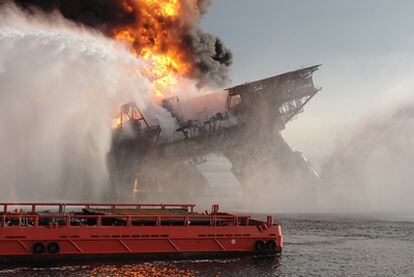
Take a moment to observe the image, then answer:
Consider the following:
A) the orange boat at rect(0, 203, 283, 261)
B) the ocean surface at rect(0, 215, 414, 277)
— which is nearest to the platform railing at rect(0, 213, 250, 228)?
the orange boat at rect(0, 203, 283, 261)

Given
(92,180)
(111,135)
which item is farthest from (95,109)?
(92,180)

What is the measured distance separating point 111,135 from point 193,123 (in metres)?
10.4

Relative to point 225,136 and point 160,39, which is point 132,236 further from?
point 160,39

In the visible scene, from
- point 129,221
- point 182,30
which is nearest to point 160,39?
point 182,30

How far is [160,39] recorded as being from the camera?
77.8 meters

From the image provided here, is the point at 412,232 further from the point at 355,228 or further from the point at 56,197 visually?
the point at 56,197

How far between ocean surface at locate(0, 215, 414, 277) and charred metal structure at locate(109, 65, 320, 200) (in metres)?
25.5

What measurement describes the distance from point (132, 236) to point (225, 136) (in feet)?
136

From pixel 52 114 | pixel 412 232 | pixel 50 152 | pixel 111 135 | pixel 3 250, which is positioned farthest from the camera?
pixel 111 135

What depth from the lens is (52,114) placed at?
56.4 metres

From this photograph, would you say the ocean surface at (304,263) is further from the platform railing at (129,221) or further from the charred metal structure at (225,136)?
the charred metal structure at (225,136)

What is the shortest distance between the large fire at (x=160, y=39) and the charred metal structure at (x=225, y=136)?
8.58m

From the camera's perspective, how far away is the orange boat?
90.5ft

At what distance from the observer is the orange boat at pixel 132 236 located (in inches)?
1086
